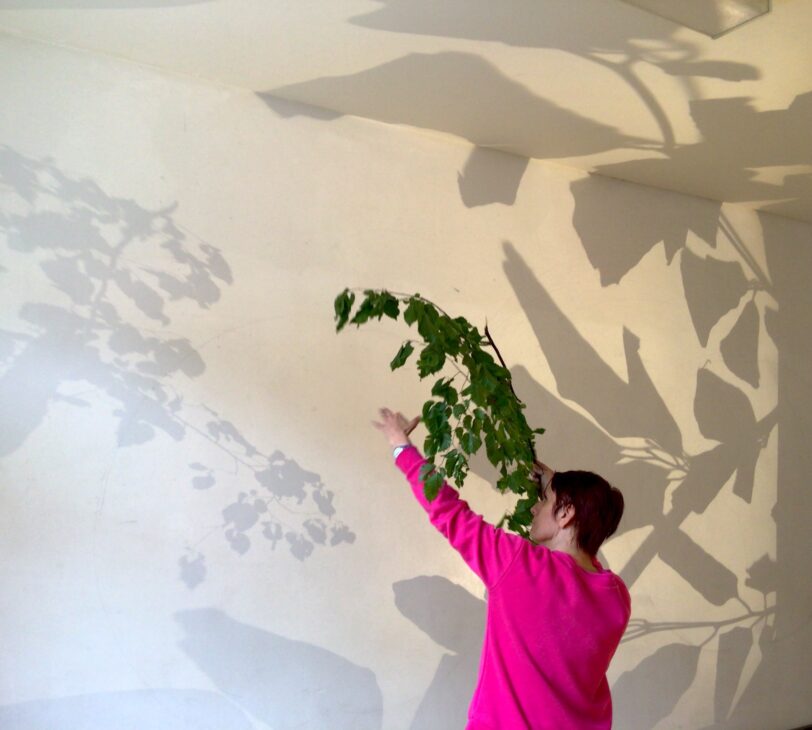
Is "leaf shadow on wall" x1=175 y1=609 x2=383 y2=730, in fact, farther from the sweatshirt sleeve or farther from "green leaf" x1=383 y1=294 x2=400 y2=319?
"green leaf" x1=383 y1=294 x2=400 y2=319

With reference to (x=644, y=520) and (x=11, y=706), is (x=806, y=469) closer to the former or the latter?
(x=644, y=520)

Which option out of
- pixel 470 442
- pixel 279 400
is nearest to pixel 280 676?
pixel 279 400

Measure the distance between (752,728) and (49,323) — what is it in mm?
3580

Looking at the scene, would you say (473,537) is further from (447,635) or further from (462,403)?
(447,635)

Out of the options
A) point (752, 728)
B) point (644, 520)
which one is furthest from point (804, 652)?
point (644, 520)

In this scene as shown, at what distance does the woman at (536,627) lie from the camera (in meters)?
2.02

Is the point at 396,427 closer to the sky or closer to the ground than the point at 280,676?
closer to the sky

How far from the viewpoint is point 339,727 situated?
287cm

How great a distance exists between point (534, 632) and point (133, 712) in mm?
1273

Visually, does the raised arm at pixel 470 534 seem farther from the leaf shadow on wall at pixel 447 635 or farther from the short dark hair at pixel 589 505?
the leaf shadow on wall at pixel 447 635

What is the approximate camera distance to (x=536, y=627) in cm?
202

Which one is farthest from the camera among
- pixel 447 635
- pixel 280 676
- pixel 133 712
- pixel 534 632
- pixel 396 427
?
pixel 447 635

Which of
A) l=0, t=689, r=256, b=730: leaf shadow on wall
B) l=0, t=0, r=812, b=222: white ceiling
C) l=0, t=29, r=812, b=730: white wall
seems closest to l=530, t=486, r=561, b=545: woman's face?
l=0, t=29, r=812, b=730: white wall

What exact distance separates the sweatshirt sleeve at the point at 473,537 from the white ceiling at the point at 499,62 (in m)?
1.26
